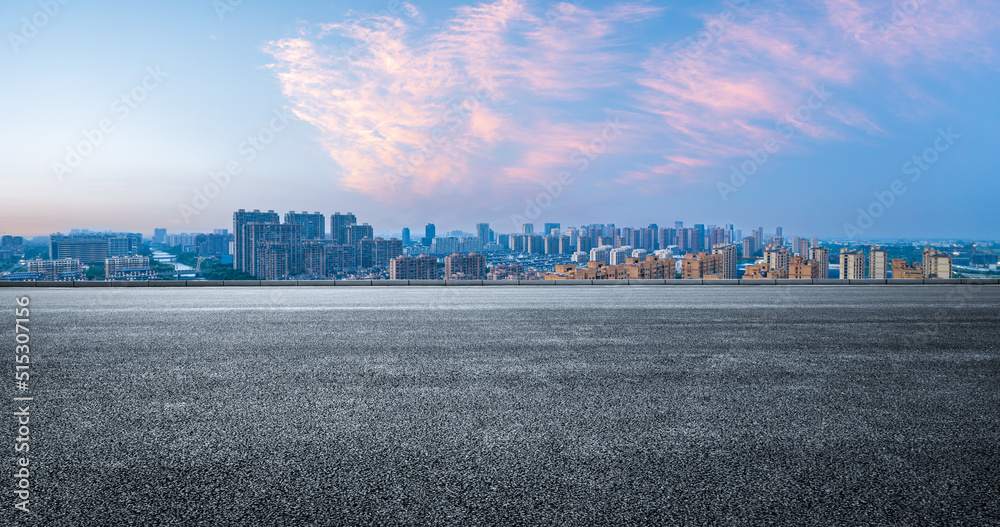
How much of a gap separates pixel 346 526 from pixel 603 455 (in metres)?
1.50

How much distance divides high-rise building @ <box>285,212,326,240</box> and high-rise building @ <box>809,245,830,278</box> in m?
19.5

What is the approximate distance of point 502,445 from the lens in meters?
3.24

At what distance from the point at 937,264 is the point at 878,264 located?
6.14 ft

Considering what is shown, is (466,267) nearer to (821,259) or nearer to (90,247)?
(821,259)

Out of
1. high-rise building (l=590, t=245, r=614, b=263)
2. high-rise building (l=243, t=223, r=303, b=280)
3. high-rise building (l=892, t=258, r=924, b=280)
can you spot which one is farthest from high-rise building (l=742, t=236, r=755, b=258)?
high-rise building (l=243, t=223, r=303, b=280)

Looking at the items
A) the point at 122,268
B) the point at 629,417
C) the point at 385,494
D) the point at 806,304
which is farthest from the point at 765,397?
the point at 122,268

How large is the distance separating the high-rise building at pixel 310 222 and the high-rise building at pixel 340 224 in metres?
0.56

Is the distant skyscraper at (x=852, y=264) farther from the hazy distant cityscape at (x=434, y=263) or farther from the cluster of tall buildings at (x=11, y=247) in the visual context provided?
the cluster of tall buildings at (x=11, y=247)

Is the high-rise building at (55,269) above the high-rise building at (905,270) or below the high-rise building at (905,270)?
above

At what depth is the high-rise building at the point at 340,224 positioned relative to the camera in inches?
1036

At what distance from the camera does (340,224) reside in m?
27.1

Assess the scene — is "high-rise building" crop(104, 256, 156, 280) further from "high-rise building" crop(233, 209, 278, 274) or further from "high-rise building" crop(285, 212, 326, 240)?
A: "high-rise building" crop(285, 212, 326, 240)

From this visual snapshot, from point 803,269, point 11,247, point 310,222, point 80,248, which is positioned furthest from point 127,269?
point 803,269

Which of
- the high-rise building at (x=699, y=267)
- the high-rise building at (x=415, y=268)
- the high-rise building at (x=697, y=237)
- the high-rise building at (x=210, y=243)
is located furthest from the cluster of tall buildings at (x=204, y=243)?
the high-rise building at (x=697, y=237)
